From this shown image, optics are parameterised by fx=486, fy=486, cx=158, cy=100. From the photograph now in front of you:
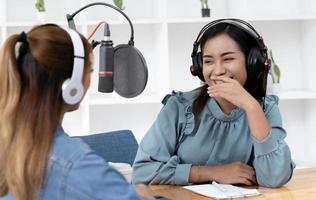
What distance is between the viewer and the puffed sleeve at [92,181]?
0.86 meters

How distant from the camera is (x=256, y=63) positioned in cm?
157

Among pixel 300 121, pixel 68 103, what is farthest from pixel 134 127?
pixel 68 103

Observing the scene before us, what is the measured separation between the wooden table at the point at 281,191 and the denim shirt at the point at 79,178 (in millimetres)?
429

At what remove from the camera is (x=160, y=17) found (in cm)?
284

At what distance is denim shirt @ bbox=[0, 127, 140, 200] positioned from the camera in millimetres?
859

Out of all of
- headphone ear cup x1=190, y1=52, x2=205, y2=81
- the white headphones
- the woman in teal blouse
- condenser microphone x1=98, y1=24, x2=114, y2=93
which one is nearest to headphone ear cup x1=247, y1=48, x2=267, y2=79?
the woman in teal blouse

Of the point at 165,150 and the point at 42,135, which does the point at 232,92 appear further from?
the point at 42,135

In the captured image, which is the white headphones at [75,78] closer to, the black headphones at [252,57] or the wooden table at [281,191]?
the wooden table at [281,191]

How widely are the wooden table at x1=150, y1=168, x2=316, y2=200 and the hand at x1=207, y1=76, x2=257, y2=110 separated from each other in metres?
0.27

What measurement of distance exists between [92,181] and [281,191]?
2.29 feet

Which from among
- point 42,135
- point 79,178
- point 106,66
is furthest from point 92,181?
point 106,66

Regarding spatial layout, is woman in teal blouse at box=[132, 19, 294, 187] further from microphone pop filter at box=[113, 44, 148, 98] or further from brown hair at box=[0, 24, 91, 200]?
brown hair at box=[0, 24, 91, 200]

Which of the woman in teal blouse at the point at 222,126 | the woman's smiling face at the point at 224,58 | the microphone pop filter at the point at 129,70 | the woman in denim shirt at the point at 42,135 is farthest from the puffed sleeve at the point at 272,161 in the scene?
the woman in denim shirt at the point at 42,135

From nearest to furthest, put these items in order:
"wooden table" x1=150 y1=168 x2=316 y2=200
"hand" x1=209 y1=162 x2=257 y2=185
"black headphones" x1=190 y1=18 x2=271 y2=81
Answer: "wooden table" x1=150 y1=168 x2=316 y2=200
"hand" x1=209 y1=162 x2=257 y2=185
"black headphones" x1=190 y1=18 x2=271 y2=81
